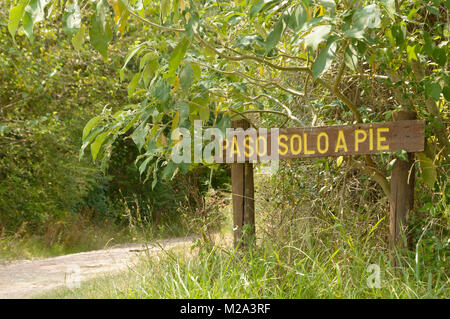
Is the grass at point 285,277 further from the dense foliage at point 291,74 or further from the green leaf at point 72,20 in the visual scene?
the green leaf at point 72,20

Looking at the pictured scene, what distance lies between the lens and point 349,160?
441cm

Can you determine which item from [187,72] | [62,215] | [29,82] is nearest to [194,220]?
[187,72]

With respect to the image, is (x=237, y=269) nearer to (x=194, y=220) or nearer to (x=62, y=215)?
(x=194, y=220)

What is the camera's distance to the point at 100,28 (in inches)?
94.7

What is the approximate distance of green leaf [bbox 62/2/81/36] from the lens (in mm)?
Answer: 2424

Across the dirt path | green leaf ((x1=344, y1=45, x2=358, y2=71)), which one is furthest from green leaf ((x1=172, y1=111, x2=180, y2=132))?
the dirt path

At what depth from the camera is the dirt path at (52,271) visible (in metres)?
6.39

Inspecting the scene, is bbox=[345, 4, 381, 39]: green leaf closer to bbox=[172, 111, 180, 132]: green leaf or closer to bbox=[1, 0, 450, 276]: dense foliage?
bbox=[1, 0, 450, 276]: dense foliage

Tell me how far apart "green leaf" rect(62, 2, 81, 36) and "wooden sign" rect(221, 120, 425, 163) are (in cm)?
190

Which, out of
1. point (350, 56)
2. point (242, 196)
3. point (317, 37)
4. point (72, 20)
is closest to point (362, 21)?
point (317, 37)

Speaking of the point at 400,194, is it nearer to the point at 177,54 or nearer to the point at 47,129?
the point at 177,54

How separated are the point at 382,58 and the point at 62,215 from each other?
899 cm

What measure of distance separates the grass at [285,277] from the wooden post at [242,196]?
7.8 inches

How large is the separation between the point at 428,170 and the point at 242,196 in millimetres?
1419
